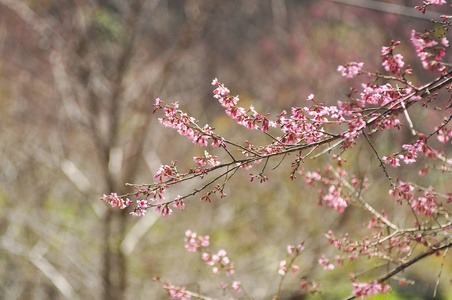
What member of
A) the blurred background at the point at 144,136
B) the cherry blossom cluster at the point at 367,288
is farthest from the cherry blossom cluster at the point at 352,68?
the blurred background at the point at 144,136

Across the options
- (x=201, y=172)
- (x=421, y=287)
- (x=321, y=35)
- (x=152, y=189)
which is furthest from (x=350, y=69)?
(x=421, y=287)

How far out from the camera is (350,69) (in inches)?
71.6

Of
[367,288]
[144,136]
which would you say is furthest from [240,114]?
[144,136]

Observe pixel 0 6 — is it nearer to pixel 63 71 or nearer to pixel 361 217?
pixel 63 71

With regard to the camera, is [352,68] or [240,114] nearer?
[352,68]

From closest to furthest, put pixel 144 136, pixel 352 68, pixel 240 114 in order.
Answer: pixel 352 68 → pixel 240 114 → pixel 144 136

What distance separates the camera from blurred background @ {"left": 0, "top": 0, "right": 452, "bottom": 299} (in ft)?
16.6

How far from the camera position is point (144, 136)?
4902 mm

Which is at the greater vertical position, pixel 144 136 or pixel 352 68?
pixel 144 136

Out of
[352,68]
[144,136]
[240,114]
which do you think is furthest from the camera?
[144,136]

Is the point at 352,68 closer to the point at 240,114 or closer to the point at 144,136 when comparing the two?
the point at 240,114

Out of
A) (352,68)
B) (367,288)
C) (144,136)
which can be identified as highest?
(144,136)

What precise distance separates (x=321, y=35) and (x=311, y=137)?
7034 mm

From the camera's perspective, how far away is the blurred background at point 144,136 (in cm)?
507
